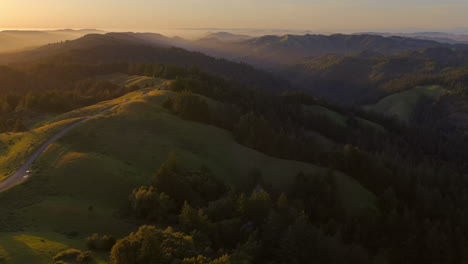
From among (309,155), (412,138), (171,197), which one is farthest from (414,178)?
(412,138)

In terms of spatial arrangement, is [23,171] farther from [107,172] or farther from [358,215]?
[358,215]

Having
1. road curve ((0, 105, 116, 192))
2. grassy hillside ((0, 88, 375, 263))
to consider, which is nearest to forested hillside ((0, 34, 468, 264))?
grassy hillside ((0, 88, 375, 263))

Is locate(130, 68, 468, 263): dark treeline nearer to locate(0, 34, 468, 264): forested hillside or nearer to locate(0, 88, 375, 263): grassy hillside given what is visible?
locate(0, 34, 468, 264): forested hillside

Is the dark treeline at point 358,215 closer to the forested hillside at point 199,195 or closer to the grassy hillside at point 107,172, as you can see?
the forested hillside at point 199,195

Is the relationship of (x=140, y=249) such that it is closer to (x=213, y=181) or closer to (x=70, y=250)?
(x=70, y=250)

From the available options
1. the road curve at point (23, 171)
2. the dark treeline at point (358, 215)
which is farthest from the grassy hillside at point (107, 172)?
the dark treeline at point (358, 215)

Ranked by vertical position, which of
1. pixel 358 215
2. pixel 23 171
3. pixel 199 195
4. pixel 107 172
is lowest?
pixel 358 215

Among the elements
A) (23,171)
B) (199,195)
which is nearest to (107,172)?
(23,171)

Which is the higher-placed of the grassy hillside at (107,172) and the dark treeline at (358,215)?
the grassy hillside at (107,172)
